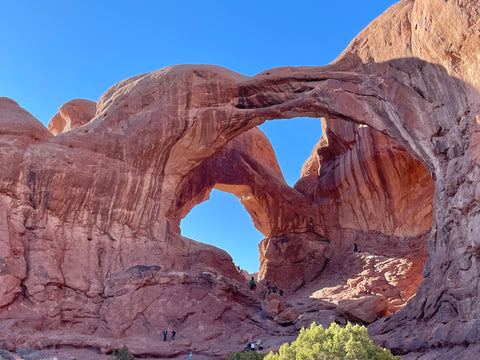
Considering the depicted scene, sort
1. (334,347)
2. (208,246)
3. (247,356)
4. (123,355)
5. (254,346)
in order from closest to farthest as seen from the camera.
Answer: (334,347), (247,356), (123,355), (254,346), (208,246)

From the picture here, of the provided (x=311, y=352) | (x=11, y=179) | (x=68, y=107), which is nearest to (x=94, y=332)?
(x=11, y=179)

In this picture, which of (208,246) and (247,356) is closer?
(247,356)

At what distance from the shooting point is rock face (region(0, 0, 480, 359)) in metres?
A: 20.4

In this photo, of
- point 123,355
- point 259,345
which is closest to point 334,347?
point 123,355

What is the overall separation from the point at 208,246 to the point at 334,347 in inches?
726

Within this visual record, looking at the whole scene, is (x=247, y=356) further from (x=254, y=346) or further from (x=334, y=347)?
(x=334, y=347)

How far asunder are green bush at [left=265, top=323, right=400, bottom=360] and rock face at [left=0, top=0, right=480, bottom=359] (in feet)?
17.5

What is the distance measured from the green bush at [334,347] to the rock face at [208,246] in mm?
5323

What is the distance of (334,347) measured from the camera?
13.2 metres

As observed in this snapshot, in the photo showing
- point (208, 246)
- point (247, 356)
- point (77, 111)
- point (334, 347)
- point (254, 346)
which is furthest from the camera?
point (77, 111)

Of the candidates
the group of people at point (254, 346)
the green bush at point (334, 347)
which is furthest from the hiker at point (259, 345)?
the green bush at point (334, 347)

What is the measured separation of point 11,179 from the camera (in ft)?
81.8

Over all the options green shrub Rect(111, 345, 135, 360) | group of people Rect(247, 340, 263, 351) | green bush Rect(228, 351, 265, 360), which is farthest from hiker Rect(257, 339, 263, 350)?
green shrub Rect(111, 345, 135, 360)

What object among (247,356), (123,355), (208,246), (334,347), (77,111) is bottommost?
(334,347)
